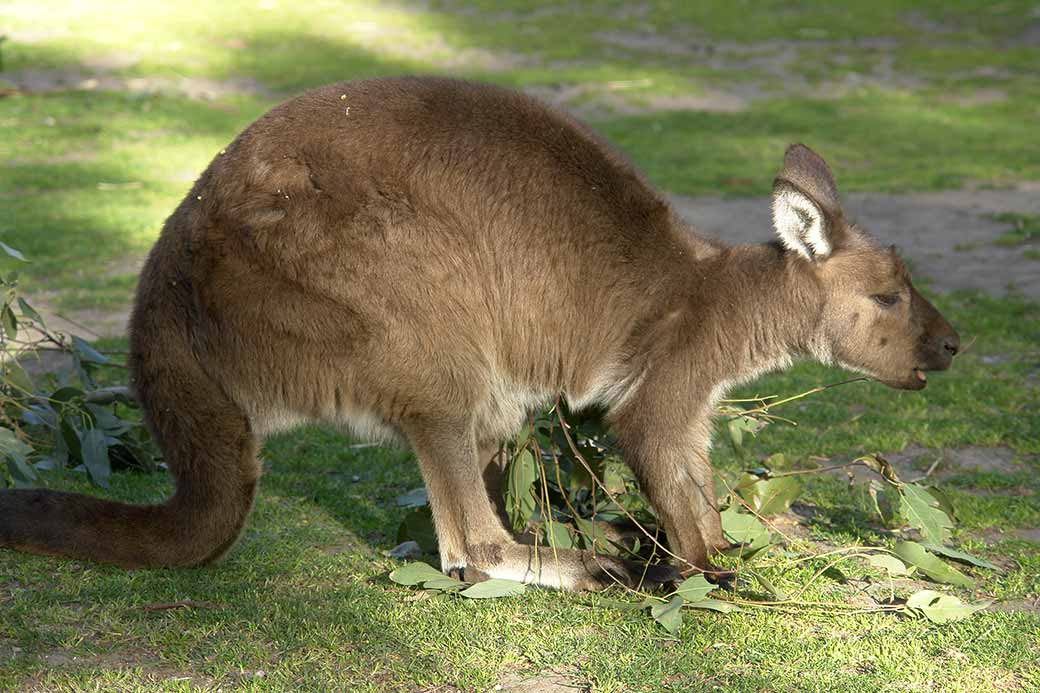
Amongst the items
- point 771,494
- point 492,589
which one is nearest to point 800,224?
point 771,494

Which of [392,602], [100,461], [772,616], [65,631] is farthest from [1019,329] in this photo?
[65,631]

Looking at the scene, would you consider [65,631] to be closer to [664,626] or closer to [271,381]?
[271,381]

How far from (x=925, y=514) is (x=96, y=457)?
245cm

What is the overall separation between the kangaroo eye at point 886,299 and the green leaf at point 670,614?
0.93 metres

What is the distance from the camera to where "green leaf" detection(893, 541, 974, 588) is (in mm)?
3352

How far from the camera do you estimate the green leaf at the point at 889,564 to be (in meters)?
3.40

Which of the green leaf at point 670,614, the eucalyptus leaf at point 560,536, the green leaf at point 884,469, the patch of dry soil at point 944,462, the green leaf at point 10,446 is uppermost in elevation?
the green leaf at point 10,446

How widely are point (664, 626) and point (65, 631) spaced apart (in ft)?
4.73

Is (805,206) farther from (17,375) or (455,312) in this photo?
(17,375)

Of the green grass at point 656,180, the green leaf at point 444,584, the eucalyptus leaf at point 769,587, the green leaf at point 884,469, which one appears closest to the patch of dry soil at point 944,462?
the green grass at point 656,180

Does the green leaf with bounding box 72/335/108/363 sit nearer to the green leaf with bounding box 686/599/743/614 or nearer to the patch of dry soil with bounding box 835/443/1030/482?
the green leaf with bounding box 686/599/743/614

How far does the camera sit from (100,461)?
3.88 metres

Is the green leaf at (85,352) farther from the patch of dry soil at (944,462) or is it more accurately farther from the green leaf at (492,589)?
the patch of dry soil at (944,462)

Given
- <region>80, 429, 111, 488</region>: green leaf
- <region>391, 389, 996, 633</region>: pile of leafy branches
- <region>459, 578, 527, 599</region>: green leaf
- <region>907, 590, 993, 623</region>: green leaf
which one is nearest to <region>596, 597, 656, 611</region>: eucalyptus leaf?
<region>391, 389, 996, 633</region>: pile of leafy branches
